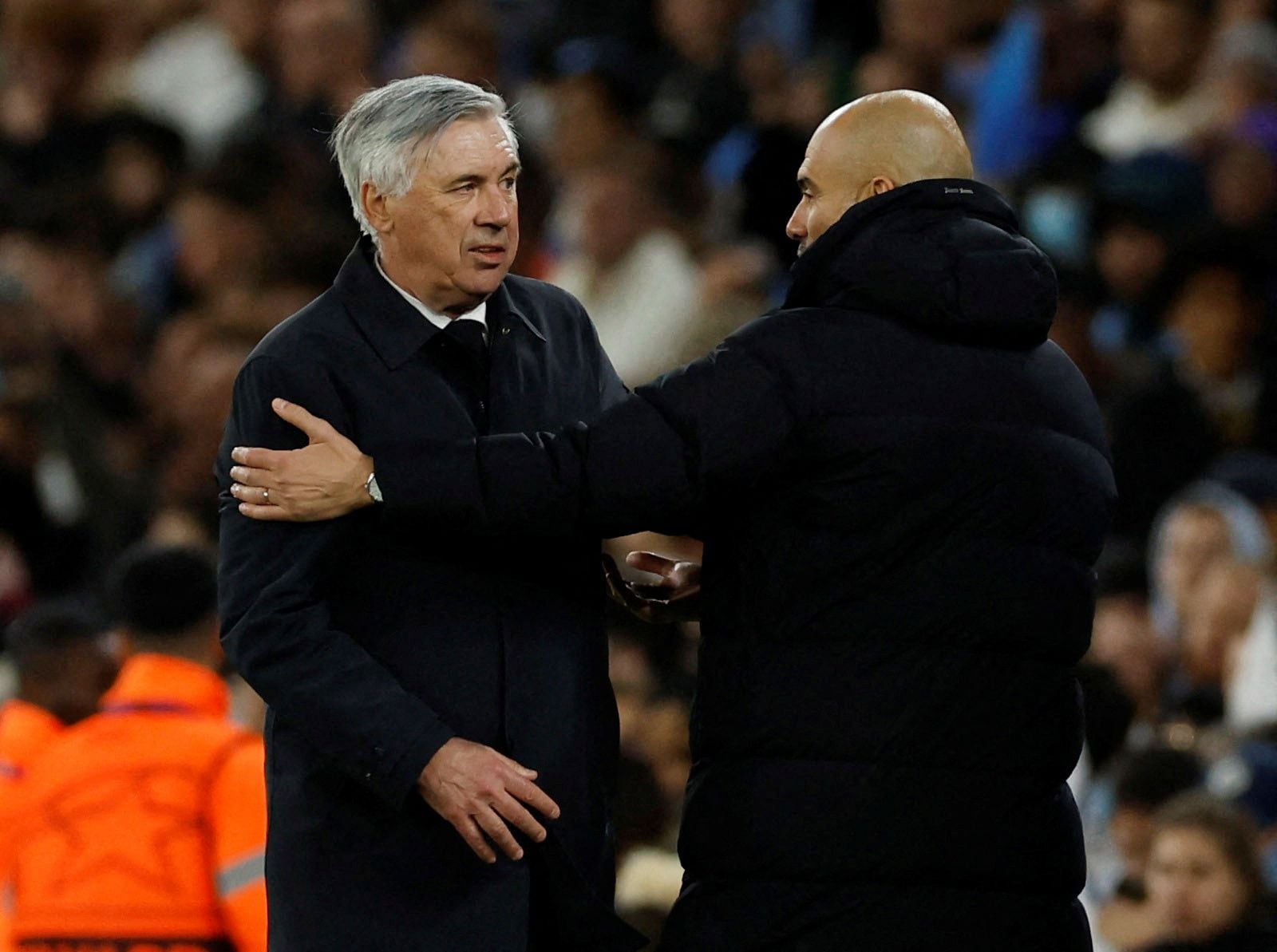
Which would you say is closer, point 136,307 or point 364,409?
point 364,409

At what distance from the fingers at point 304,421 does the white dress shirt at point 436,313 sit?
10.1 inches

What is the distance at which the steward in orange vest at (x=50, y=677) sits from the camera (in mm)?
5379

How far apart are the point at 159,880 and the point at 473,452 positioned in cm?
169

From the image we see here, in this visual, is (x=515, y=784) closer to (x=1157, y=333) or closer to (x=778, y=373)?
(x=778, y=373)

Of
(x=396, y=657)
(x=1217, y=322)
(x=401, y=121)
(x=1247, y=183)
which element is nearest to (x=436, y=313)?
(x=401, y=121)

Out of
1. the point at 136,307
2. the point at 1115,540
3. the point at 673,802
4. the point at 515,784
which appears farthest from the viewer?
the point at 136,307

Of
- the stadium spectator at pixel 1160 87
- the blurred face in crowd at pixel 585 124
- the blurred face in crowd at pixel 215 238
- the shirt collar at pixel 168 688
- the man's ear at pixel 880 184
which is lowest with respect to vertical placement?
the blurred face in crowd at pixel 215 238

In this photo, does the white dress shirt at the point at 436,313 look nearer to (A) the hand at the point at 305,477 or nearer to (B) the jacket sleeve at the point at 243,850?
(A) the hand at the point at 305,477

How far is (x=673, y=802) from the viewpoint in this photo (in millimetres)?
6012

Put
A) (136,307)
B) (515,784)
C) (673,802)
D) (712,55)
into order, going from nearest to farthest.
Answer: (515,784)
(673,802)
(712,55)
(136,307)

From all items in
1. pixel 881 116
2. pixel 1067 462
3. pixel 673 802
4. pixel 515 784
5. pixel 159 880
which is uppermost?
pixel 881 116

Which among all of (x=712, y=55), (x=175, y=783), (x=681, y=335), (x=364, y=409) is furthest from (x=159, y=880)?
(x=712, y=55)

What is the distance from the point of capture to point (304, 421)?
346cm

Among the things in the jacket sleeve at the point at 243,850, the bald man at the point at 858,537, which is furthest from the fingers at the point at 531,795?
the jacket sleeve at the point at 243,850
